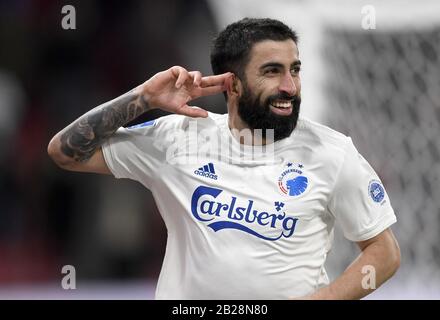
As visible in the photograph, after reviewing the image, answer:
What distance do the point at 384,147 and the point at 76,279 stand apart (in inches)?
98.8

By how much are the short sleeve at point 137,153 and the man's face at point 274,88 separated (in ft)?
1.24

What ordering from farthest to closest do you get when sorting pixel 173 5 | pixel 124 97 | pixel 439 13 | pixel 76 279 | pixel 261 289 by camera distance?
pixel 173 5
pixel 76 279
pixel 439 13
pixel 124 97
pixel 261 289

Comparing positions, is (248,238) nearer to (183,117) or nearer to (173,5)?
(183,117)

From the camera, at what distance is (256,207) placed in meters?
3.18

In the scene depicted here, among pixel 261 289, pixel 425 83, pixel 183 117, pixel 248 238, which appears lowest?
pixel 261 289

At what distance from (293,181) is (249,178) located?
17 centimetres

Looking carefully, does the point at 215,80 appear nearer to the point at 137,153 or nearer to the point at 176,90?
the point at 176,90

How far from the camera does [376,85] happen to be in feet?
17.4

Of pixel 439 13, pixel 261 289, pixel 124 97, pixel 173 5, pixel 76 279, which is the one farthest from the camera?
pixel 173 5

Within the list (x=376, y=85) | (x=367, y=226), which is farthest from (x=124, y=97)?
(x=376, y=85)

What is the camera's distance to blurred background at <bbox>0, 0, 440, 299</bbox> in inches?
197

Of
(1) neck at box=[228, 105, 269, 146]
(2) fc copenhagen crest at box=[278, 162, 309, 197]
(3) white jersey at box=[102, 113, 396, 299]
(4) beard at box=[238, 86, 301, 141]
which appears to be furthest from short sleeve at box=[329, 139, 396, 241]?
(1) neck at box=[228, 105, 269, 146]

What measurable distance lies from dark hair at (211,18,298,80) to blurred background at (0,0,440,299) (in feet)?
4.04

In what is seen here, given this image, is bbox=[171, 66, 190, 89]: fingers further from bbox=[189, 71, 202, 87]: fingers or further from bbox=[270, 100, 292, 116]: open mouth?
bbox=[270, 100, 292, 116]: open mouth
